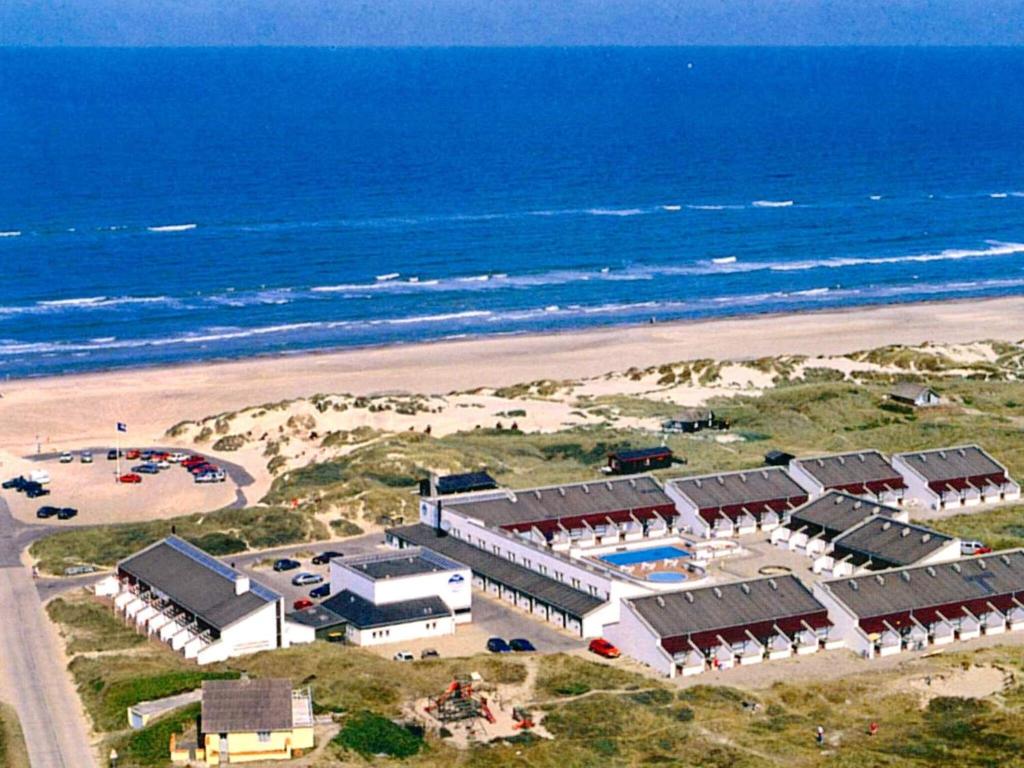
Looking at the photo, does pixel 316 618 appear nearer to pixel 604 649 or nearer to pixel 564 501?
pixel 604 649

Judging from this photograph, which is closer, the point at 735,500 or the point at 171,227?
the point at 735,500

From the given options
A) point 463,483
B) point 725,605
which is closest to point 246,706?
point 725,605

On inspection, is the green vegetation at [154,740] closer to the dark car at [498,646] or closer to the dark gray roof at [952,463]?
the dark car at [498,646]

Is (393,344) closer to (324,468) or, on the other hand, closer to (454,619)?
(324,468)

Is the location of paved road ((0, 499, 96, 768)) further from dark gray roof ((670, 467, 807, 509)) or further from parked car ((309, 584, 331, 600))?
dark gray roof ((670, 467, 807, 509))

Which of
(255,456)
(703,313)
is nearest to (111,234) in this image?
(703,313)

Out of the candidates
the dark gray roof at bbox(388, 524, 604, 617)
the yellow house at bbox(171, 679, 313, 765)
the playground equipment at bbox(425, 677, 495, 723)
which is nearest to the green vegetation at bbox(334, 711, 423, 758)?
the yellow house at bbox(171, 679, 313, 765)
